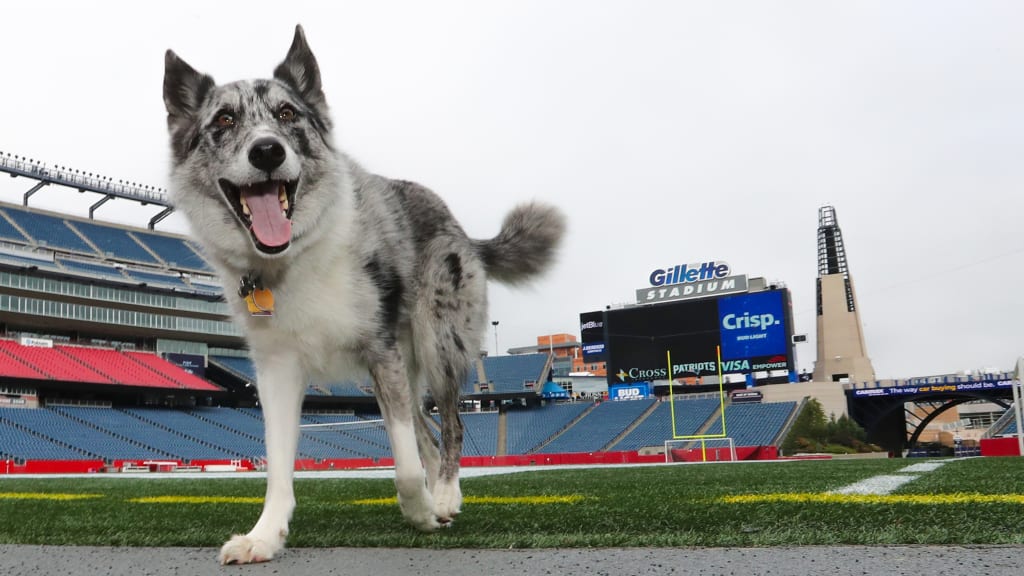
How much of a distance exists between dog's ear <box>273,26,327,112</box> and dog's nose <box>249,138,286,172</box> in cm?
54

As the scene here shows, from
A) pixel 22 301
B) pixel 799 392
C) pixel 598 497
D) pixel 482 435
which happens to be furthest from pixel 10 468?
pixel 799 392

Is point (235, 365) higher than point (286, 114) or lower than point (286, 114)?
higher

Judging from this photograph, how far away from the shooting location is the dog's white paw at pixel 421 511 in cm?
330

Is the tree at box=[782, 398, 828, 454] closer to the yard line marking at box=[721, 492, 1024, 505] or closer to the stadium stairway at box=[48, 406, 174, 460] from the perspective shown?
the stadium stairway at box=[48, 406, 174, 460]

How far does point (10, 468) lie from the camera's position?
27.2 metres

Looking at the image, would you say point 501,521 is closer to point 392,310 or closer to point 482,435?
point 392,310

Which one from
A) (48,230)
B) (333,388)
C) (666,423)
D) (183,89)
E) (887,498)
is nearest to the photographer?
(183,89)

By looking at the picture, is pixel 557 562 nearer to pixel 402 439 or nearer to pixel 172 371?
pixel 402 439

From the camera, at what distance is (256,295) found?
3.18m

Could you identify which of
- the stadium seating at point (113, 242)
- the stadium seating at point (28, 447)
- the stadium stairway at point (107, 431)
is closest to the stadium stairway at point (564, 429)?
the stadium stairway at point (107, 431)

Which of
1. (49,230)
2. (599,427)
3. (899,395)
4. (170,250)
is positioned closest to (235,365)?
(170,250)

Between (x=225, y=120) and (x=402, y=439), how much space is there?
1457 millimetres

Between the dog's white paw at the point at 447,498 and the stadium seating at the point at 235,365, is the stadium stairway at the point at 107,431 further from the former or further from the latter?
the dog's white paw at the point at 447,498

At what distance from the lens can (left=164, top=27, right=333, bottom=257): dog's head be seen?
3.03 meters
